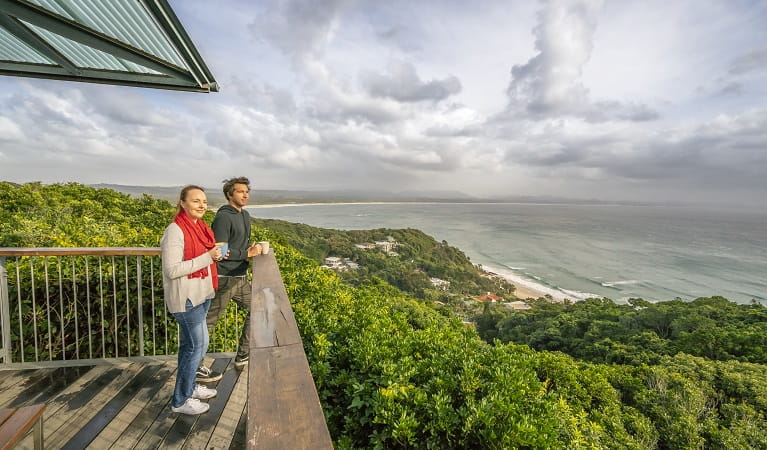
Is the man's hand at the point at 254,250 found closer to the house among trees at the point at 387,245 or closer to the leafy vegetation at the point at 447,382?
the leafy vegetation at the point at 447,382

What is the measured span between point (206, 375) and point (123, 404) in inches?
25.0

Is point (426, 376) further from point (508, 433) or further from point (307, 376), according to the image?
point (307, 376)

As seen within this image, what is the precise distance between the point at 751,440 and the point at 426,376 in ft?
34.5

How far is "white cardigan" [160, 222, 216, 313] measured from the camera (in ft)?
7.50

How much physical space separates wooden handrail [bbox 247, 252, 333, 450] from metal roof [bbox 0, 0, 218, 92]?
81.7 inches

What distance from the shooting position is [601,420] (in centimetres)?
670

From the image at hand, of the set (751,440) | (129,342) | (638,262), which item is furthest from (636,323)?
(638,262)

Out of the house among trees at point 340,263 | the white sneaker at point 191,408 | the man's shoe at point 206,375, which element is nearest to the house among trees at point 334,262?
the house among trees at point 340,263

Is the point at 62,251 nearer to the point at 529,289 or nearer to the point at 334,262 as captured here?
the point at 334,262

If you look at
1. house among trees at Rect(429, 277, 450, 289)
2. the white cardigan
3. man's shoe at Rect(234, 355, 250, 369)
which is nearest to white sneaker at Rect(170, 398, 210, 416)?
man's shoe at Rect(234, 355, 250, 369)

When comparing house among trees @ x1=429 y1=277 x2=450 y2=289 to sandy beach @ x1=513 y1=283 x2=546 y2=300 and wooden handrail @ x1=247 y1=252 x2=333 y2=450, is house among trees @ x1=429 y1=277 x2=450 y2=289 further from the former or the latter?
wooden handrail @ x1=247 y1=252 x2=333 y2=450

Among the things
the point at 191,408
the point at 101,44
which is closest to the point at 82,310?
the point at 191,408

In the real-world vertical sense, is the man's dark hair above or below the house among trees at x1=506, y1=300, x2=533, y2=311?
above

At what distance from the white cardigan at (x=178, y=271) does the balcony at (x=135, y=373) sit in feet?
1.50
